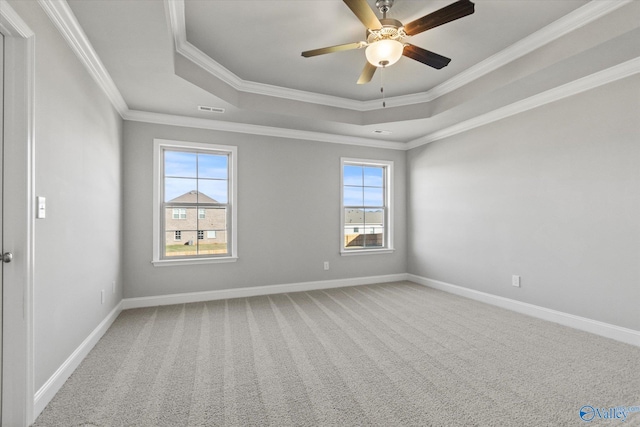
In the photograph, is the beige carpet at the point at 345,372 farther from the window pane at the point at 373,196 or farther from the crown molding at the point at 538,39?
the crown molding at the point at 538,39

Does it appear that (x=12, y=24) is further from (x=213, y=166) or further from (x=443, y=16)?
(x=213, y=166)

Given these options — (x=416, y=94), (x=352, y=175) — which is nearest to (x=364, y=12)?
(x=416, y=94)

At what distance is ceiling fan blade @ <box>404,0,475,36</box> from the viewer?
193cm

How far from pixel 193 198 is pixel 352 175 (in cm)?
260

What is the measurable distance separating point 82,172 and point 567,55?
13.7ft

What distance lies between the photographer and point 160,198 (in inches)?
161

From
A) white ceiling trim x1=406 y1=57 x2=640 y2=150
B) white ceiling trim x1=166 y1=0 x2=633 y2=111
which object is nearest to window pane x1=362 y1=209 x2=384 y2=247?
white ceiling trim x1=406 y1=57 x2=640 y2=150

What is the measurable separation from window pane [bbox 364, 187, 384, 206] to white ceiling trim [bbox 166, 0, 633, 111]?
154cm

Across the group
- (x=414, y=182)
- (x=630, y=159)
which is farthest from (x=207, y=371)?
(x=414, y=182)

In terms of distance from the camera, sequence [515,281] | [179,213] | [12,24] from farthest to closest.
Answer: [179,213] < [515,281] < [12,24]

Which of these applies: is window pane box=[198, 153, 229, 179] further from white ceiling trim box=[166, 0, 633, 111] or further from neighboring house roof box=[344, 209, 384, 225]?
neighboring house roof box=[344, 209, 384, 225]

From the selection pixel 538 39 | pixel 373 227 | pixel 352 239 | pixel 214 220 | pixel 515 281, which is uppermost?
pixel 538 39

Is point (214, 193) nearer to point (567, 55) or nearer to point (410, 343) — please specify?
point (410, 343)

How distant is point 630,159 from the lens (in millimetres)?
2773
